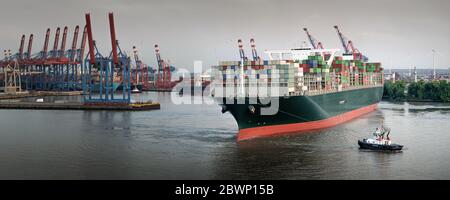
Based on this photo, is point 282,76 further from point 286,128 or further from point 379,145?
point 379,145

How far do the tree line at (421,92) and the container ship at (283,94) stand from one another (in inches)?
1174

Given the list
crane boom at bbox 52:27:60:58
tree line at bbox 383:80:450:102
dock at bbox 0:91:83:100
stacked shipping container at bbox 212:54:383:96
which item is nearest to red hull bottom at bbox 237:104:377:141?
stacked shipping container at bbox 212:54:383:96

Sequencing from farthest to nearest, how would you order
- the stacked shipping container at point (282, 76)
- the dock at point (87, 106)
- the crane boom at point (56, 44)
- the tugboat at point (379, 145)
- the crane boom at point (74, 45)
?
the crane boom at point (56, 44) → the crane boom at point (74, 45) → the dock at point (87, 106) → the stacked shipping container at point (282, 76) → the tugboat at point (379, 145)

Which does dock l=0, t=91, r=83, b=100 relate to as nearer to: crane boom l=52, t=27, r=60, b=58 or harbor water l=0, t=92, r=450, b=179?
crane boom l=52, t=27, r=60, b=58

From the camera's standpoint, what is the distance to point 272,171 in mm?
19500

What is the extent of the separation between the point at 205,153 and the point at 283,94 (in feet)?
22.2

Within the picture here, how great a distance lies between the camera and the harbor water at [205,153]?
1936cm

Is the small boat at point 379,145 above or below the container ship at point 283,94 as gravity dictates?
below

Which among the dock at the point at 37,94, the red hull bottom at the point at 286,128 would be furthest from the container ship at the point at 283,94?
the dock at the point at 37,94

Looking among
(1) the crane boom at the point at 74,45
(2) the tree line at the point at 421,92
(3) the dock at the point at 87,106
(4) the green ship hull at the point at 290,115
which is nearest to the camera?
(4) the green ship hull at the point at 290,115

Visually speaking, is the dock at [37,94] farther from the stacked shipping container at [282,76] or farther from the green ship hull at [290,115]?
the green ship hull at [290,115]

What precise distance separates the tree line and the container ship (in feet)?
97.9

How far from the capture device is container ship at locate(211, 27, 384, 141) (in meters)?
26.6

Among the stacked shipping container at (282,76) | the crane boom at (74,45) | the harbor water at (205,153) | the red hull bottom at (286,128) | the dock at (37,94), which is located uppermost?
the crane boom at (74,45)
